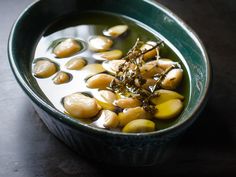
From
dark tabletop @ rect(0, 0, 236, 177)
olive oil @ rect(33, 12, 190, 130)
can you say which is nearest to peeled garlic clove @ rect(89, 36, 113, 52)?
olive oil @ rect(33, 12, 190, 130)

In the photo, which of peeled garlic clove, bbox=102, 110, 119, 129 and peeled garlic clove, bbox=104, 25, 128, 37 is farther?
peeled garlic clove, bbox=104, 25, 128, 37

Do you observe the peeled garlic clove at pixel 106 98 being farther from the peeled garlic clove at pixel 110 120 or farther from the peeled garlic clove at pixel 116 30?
the peeled garlic clove at pixel 116 30

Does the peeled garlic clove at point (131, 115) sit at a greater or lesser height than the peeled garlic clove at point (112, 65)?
lesser

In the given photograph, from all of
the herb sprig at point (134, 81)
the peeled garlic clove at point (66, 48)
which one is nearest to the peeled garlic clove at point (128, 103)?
the herb sprig at point (134, 81)

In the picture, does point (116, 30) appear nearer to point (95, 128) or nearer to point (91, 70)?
point (91, 70)

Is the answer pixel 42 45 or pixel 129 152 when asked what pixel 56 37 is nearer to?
pixel 42 45

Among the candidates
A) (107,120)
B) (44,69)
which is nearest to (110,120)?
(107,120)

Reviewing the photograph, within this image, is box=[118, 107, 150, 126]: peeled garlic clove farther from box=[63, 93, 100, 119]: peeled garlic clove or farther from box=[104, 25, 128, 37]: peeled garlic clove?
box=[104, 25, 128, 37]: peeled garlic clove
